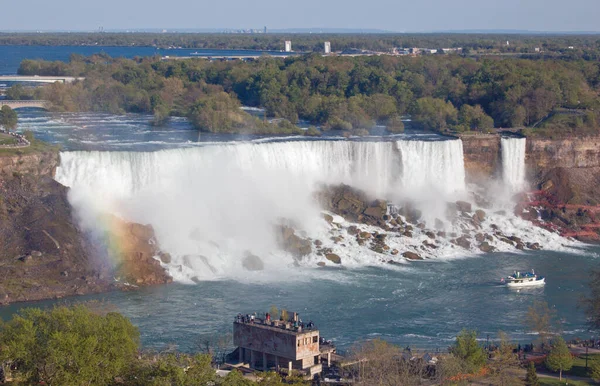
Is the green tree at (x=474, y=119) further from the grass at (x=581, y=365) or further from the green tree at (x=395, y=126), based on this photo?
the grass at (x=581, y=365)

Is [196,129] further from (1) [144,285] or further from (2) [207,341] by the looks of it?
(2) [207,341]

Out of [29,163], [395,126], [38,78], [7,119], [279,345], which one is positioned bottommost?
[279,345]

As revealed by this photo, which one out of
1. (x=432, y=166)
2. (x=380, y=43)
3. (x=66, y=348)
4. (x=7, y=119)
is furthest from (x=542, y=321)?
(x=380, y=43)

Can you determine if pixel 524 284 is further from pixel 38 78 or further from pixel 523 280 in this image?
pixel 38 78

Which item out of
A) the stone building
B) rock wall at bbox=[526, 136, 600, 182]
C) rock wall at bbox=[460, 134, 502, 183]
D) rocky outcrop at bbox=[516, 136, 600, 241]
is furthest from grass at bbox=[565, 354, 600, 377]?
rock wall at bbox=[526, 136, 600, 182]

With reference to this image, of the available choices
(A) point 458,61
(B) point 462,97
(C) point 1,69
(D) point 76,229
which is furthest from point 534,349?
(C) point 1,69

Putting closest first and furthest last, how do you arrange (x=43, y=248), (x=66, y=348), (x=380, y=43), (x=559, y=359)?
1. (x=66, y=348)
2. (x=559, y=359)
3. (x=43, y=248)
4. (x=380, y=43)

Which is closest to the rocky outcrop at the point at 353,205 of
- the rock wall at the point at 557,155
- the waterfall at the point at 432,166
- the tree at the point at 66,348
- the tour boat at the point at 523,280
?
the waterfall at the point at 432,166
